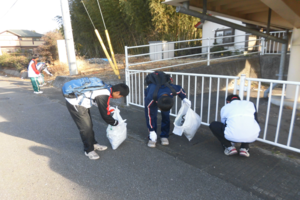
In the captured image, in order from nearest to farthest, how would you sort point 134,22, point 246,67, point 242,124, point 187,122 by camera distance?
point 242,124 < point 187,122 < point 246,67 < point 134,22

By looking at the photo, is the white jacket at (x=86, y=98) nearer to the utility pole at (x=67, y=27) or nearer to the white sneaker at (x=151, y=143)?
the white sneaker at (x=151, y=143)

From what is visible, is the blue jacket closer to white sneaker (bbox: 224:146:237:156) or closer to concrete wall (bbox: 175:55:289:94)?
white sneaker (bbox: 224:146:237:156)

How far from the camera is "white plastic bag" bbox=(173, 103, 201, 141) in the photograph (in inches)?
134

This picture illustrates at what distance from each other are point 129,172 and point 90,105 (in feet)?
3.62

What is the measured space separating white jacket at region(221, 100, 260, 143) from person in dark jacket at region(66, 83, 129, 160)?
1.50 m

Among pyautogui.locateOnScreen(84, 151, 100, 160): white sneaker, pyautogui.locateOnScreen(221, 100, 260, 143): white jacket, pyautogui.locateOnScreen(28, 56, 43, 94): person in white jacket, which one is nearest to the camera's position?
pyautogui.locateOnScreen(221, 100, 260, 143): white jacket

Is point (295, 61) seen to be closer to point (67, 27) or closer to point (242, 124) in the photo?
point (242, 124)

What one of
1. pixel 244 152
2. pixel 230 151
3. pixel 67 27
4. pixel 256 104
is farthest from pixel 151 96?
pixel 67 27

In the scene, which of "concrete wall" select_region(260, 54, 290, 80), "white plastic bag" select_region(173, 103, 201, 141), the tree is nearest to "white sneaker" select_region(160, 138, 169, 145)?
"white plastic bag" select_region(173, 103, 201, 141)

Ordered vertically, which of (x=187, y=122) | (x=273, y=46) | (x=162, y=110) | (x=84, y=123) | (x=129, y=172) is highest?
(x=273, y=46)

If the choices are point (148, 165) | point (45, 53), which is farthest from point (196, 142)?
point (45, 53)

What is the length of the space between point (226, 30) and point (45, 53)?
36.9 feet

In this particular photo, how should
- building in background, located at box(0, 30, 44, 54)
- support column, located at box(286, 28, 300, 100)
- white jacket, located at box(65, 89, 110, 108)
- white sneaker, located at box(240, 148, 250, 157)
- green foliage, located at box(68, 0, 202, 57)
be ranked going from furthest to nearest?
building in background, located at box(0, 30, 44, 54) → green foliage, located at box(68, 0, 202, 57) → support column, located at box(286, 28, 300, 100) → white sneaker, located at box(240, 148, 250, 157) → white jacket, located at box(65, 89, 110, 108)

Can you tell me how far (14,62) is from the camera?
1748cm
